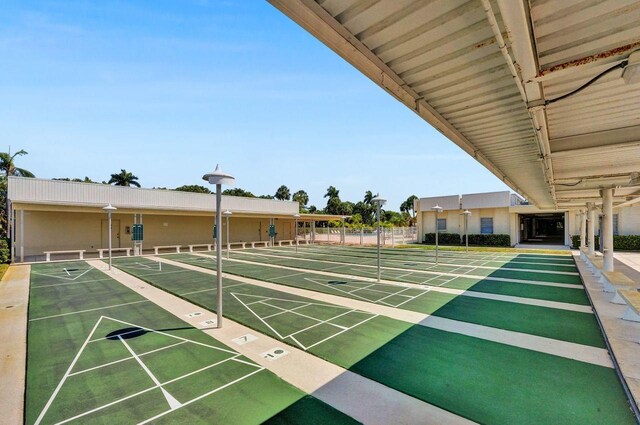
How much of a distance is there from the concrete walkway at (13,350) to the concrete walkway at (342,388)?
9.44 ft

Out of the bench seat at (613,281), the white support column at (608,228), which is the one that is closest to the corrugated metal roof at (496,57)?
the bench seat at (613,281)

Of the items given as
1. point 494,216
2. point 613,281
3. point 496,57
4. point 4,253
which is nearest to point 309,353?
point 496,57

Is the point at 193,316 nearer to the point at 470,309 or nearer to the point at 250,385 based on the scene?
the point at 250,385

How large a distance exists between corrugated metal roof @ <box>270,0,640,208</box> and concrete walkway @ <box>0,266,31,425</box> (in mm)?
5691

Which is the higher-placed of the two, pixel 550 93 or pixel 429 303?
pixel 550 93

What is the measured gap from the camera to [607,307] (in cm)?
785

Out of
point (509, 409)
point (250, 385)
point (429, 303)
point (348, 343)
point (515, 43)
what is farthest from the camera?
point (429, 303)

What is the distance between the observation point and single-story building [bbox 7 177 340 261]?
1922 cm

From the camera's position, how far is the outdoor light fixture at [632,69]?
2.74 metres

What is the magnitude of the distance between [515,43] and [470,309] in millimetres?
7142

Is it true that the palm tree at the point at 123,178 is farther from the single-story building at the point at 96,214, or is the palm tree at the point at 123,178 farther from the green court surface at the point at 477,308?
the green court surface at the point at 477,308

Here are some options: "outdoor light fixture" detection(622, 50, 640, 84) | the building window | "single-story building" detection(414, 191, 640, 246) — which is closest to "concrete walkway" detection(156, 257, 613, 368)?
"outdoor light fixture" detection(622, 50, 640, 84)

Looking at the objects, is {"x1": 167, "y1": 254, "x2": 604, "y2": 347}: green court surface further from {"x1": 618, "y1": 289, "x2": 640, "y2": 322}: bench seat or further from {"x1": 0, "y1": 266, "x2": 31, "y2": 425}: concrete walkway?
{"x1": 0, "y1": 266, "x2": 31, "y2": 425}: concrete walkway

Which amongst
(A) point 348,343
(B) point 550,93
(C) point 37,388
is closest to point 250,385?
(A) point 348,343
